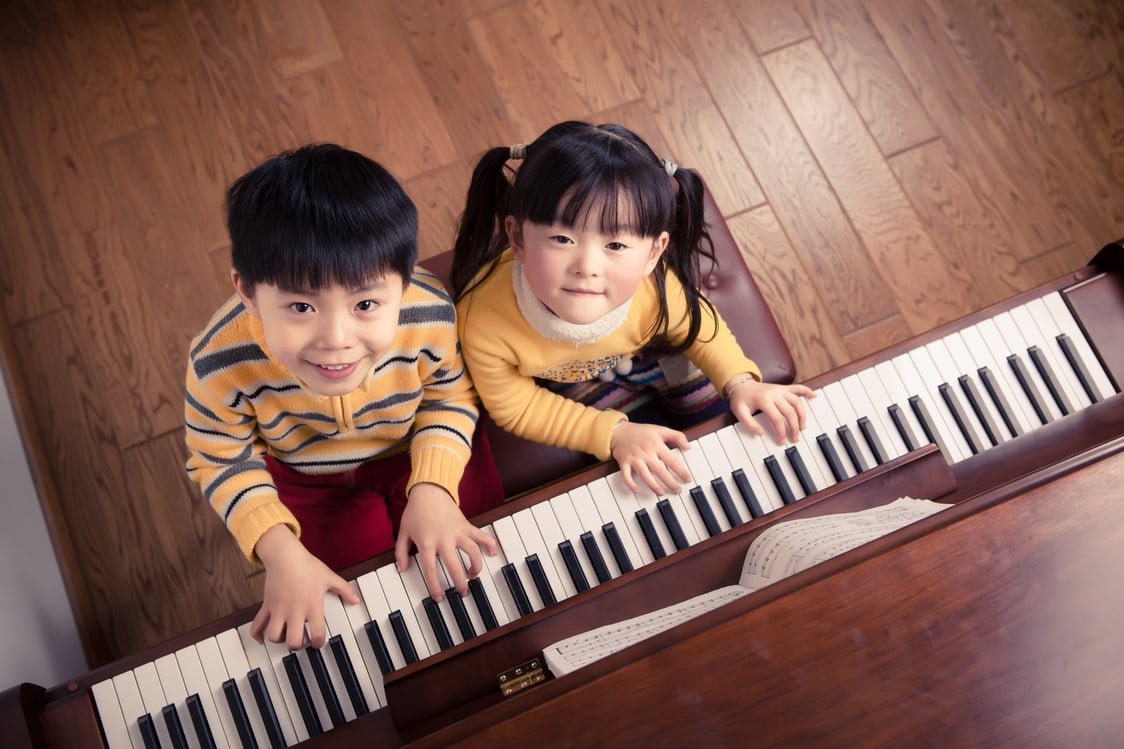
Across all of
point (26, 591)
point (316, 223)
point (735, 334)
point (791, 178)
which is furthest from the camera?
point (791, 178)

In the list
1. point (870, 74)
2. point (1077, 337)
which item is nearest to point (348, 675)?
point (1077, 337)

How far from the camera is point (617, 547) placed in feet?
3.59

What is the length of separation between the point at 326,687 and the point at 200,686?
6.3 inches

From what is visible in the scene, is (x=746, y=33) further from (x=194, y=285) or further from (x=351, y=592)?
(x=351, y=592)

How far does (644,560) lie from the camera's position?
1.10m

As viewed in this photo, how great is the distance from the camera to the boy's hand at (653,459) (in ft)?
3.63

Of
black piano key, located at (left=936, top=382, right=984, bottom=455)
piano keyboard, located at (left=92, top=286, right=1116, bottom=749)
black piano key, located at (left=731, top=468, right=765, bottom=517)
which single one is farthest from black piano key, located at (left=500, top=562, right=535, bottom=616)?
black piano key, located at (left=936, top=382, right=984, bottom=455)

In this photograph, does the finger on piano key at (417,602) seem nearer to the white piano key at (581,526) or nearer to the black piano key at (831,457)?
the white piano key at (581,526)

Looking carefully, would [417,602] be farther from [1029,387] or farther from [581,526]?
[1029,387]

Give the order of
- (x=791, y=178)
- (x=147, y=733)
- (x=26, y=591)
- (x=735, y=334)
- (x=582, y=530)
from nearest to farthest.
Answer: (x=147, y=733) < (x=582, y=530) < (x=735, y=334) < (x=26, y=591) < (x=791, y=178)

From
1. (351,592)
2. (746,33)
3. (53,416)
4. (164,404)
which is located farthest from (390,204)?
(746,33)

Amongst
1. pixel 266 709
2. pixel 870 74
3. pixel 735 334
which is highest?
pixel 870 74

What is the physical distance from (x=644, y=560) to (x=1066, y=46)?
1.90 meters

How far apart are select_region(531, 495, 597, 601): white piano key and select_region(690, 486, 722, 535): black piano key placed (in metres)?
0.17
